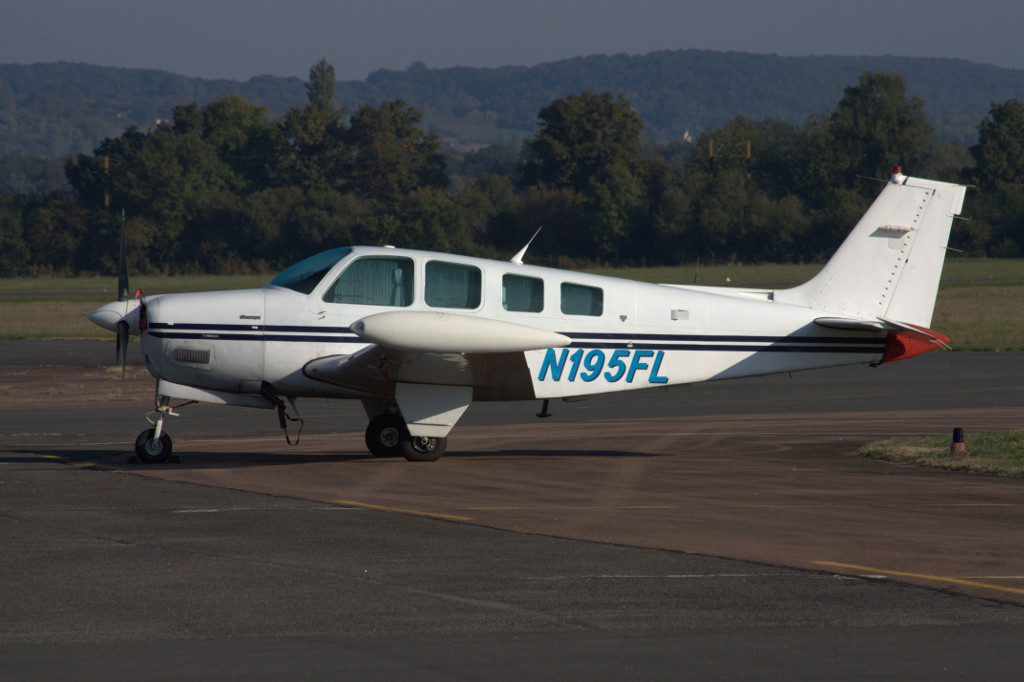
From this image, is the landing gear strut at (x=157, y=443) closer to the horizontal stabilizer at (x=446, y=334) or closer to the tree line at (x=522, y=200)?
the horizontal stabilizer at (x=446, y=334)

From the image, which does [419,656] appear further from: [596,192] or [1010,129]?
[1010,129]

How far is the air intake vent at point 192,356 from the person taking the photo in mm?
12875

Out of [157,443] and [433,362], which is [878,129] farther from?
[157,443]

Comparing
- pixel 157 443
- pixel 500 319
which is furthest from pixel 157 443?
pixel 500 319

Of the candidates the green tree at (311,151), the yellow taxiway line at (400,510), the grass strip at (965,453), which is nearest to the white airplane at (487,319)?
the grass strip at (965,453)

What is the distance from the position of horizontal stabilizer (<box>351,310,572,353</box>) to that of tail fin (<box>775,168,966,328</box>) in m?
4.07

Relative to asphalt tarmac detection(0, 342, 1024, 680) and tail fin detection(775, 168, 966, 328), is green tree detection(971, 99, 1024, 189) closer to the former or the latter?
asphalt tarmac detection(0, 342, 1024, 680)

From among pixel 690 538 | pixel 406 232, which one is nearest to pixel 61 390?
pixel 690 538

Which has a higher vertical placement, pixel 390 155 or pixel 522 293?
pixel 390 155

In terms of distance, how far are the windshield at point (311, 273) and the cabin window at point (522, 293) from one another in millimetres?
1835

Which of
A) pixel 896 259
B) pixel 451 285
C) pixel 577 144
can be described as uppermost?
pixel 577 144

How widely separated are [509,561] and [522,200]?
75821 mm

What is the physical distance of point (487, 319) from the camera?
39.8 feet

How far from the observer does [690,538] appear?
876 centimetres
